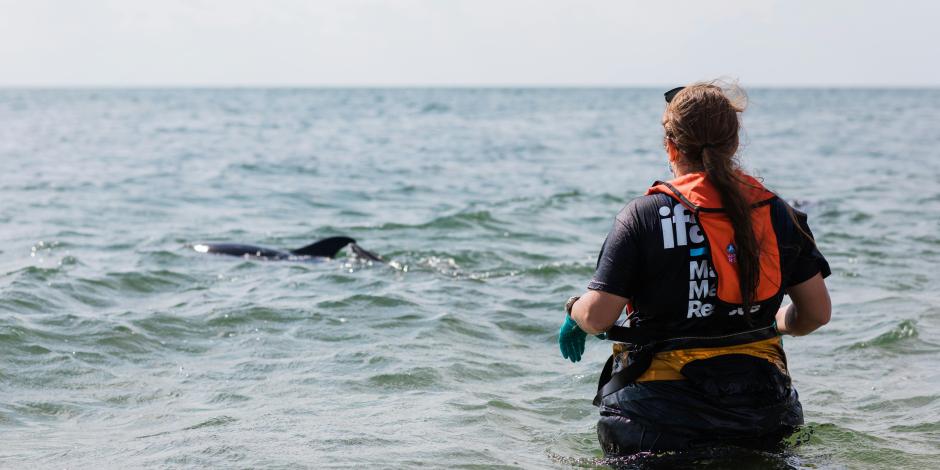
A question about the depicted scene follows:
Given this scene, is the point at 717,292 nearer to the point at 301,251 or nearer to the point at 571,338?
the point at 571,338

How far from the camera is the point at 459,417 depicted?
609cm

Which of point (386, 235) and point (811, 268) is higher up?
point (811, 268)

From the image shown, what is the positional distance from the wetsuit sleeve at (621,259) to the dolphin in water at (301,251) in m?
7.21

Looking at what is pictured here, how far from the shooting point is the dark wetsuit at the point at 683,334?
409 cm

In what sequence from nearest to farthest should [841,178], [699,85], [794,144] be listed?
[699,85], [841,178], [794,144]

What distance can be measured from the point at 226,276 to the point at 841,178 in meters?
15.4

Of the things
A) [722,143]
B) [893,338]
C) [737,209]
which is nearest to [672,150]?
[722,143]

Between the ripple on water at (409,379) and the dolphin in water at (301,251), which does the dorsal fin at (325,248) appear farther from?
the ripple on water at (409,379)

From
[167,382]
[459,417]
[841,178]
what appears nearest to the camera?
[459,417]

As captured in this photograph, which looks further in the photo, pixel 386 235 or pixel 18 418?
pixel 386 235

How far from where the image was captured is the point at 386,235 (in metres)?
14.2

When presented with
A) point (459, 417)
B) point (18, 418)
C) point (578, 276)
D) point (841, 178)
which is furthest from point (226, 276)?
point (841, 178)

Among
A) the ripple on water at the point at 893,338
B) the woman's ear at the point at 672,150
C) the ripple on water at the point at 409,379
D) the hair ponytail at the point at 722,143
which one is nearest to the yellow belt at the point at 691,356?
the hair ponytail at the point at 722,143

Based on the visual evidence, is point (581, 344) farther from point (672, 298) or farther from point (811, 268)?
point (811, 268)
